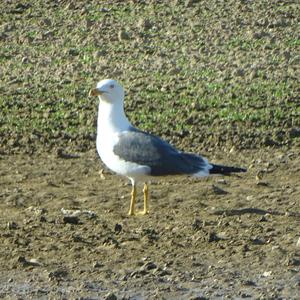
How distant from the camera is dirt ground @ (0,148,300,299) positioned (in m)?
9.16

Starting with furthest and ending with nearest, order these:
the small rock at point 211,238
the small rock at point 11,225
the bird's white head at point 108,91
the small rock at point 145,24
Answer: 1. the small rock at point 145,24
2. the bird's white head at point 108,91
3. the small rock at point 11,225
4. the small rock at point 211,238

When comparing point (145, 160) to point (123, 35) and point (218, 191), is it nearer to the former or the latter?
point (218, 191)

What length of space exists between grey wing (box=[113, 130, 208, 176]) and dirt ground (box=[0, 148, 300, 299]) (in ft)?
1.10

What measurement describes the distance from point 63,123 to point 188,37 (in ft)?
14.2

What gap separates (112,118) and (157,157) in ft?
1.85

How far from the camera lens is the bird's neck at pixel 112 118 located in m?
11.3

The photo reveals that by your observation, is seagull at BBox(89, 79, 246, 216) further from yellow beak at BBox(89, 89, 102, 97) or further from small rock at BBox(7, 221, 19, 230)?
small rock at BBox(7, 221, 19, 230)

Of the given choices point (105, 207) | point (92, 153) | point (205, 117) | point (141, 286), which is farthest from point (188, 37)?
point (141, 286)

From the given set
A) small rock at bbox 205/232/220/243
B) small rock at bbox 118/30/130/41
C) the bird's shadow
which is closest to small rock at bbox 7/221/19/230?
small rock at bbox 205/232/220/243

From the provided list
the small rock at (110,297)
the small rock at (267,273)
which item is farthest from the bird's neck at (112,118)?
the small rock at (110,297)

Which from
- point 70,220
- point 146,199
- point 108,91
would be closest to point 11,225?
point 70,220

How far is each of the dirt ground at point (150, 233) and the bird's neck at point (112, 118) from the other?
1.94 feet

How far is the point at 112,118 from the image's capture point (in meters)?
11.3

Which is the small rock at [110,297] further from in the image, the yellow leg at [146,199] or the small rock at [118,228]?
the yellow leg at [146,199]
